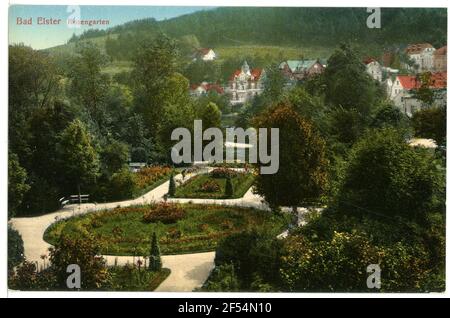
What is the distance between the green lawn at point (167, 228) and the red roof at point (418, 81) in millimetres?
4715

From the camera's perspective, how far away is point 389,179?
17031mm

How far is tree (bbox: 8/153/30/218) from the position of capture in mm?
16984

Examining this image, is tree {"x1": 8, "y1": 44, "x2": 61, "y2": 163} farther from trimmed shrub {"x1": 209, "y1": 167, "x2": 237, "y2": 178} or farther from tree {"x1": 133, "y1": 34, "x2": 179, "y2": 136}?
trimmed shrub {"x1": 209, "y1": 167, "x2": 237, "y2": 178}

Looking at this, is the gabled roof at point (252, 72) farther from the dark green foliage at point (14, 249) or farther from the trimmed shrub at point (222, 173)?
the dark green foliage at point (14, 249)

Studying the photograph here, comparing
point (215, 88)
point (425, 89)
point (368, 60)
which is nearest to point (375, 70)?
point (368, 60)

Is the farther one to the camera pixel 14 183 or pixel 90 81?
pixel 90 81

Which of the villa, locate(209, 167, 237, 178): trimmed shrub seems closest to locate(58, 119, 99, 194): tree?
locate(209, 167, 237, 178): trimmed shrub

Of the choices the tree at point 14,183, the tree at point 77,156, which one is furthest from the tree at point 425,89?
the tree at point 14,183

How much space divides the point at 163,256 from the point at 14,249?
144 inches

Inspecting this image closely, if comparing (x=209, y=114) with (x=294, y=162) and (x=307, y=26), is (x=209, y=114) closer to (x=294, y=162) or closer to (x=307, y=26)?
(x=294, y=162)

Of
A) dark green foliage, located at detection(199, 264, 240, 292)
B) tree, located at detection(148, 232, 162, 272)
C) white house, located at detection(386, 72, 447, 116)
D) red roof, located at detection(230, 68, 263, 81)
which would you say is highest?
red roof, located at detection(230, 68, 263, 81)

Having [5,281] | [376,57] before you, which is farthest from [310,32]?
[5,281]

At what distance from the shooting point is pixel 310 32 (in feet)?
57.3

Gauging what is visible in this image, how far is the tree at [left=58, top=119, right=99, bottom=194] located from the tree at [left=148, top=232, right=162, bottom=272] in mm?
2807
